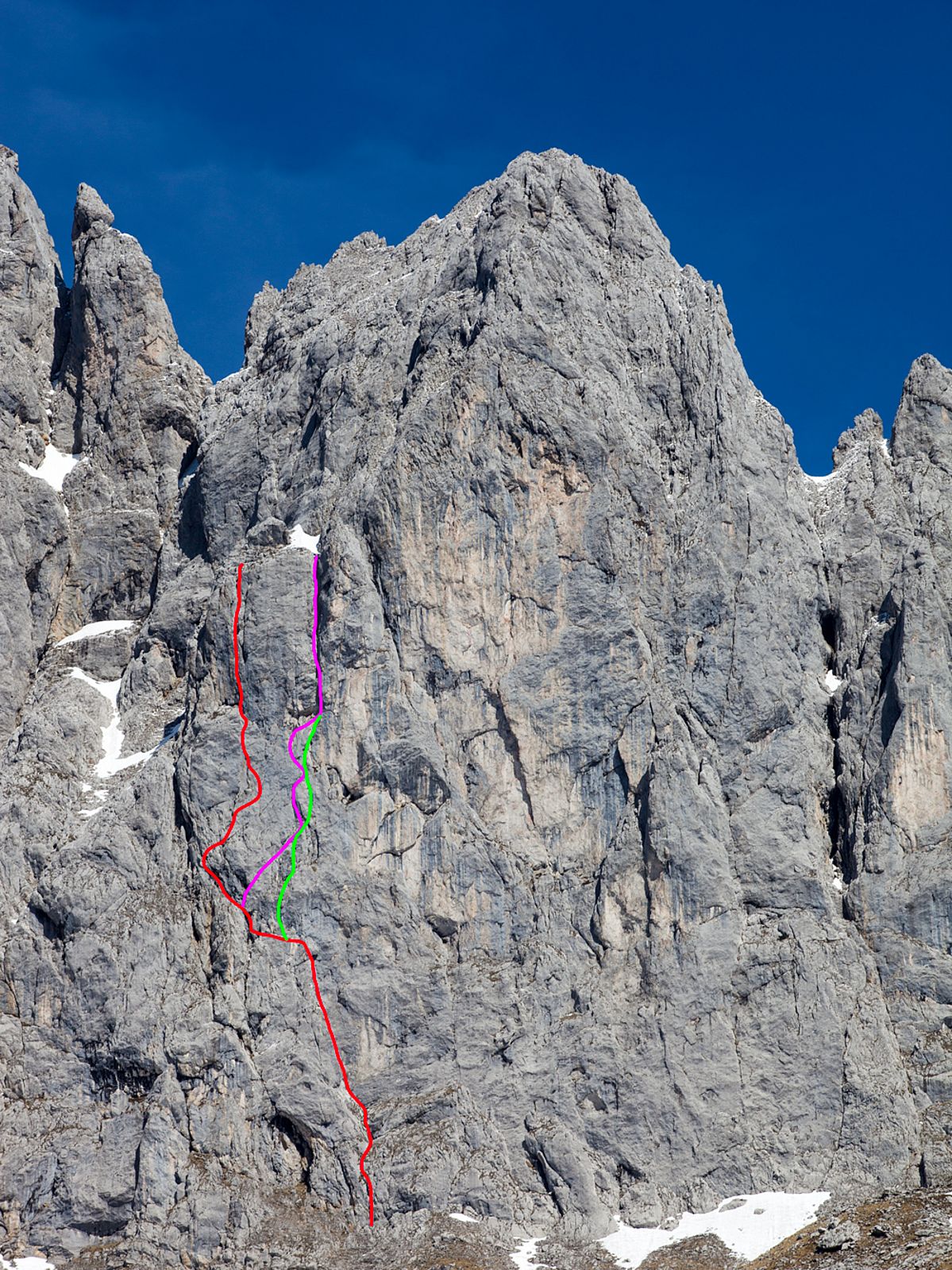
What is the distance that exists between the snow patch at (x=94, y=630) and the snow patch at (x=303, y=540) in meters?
14.6

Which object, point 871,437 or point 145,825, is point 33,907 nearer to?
point 145,825

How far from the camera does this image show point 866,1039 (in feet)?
258

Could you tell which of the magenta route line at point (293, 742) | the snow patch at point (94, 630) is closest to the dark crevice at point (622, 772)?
the magenta route line at point (293, 742)

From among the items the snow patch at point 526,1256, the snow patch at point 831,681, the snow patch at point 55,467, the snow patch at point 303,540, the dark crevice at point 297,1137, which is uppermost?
the snow patch at point 55,467

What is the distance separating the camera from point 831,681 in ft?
288

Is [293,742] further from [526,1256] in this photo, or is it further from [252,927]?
[526,1256]

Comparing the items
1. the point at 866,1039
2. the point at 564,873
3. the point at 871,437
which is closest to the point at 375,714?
the point at 564,873

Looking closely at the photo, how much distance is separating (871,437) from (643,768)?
25910 millimetres

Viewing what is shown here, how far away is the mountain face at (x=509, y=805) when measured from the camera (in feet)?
253

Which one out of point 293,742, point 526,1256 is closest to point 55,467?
point 293,742

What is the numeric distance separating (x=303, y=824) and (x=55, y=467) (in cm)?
3435

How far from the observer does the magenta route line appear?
8150 cm

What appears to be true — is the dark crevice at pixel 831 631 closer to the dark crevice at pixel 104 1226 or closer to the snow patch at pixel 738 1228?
the snow patch at pixel 738 1228

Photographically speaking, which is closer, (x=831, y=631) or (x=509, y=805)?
(x=509, y=805)
